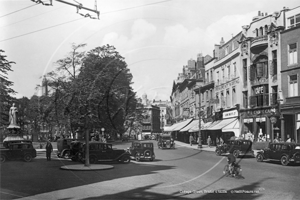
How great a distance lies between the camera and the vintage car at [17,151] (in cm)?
949

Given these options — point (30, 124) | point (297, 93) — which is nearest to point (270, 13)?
point (297, 93)

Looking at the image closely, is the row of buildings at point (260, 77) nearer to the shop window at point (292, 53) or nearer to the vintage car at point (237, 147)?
the shop window at point (292, 53)

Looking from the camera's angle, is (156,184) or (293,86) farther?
(156,184)

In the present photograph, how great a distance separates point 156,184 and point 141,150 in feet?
26.4

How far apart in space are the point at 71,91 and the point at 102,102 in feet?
4.76

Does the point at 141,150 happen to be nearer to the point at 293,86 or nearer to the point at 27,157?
the point at 27,157

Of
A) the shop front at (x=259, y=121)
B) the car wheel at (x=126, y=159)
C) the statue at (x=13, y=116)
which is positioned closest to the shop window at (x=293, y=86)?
the shop front at (x=259, y=121)

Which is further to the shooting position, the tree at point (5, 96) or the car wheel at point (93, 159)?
the car wheel at point (93, 159)

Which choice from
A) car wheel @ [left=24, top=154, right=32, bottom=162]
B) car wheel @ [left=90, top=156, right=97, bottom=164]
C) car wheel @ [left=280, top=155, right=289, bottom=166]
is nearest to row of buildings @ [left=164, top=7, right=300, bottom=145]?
car wheel @ [left=24, top=154, right=32, bottom=162]

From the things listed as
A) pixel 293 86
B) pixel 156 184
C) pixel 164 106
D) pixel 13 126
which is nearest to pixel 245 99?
pixel 293 86

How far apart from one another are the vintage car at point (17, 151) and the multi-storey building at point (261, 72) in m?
6.50

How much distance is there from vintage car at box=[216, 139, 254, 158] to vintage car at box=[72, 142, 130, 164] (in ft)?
27.0

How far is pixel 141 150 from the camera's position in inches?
697

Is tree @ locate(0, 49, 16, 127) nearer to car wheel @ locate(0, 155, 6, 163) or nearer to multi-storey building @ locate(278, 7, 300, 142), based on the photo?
car wheel @ locate(0, 155, 6, 163)
